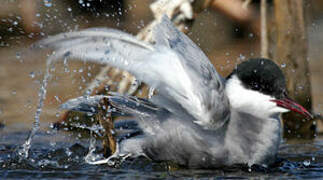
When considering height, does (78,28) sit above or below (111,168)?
above

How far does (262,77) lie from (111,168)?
47.0 inches

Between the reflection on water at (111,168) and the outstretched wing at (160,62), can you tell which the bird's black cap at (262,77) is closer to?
the outstretched wing at (160,62)

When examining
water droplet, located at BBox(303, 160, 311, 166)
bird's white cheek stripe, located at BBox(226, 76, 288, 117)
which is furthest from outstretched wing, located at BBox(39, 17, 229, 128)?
water droplet, located at BBox(303, 160, 311, 166)

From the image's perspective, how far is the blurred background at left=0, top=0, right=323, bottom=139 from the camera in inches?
293

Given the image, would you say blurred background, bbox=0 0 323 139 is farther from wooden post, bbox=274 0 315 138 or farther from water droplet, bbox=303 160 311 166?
water droplet, bbox=303 160 311 166

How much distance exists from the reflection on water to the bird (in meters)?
0.08

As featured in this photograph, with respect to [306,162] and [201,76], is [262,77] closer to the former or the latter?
[201,76]

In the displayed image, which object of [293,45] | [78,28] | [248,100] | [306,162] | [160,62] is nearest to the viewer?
[160,62]

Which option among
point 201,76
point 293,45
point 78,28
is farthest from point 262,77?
point 78,28

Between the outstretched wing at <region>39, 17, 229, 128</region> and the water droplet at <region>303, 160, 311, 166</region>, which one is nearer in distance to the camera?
the outstretched wing at <region>39, 17, 229, 128</region>

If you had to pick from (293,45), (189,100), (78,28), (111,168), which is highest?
(78,28)

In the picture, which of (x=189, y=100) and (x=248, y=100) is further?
(x=248, y=100)

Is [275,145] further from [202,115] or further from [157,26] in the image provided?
[157,26]

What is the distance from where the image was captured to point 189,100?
4180 millimetres
